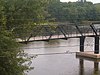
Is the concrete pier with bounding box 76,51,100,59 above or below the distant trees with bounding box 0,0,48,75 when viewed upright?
below

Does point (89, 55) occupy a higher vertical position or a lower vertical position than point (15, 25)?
lower

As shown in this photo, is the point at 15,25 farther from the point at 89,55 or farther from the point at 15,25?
the point at 89,55

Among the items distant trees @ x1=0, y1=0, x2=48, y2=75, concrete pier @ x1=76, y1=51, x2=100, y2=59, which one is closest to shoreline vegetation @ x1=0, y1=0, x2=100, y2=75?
distant trees @ x1=0, y1=0, x2=48, y2=75

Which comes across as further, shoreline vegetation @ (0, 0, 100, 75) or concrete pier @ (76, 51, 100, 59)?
concrete pier @ (76, 51, 100, 59)

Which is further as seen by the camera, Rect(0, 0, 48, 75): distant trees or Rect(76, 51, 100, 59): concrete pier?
Rect(76, 51, 100, 59): concrete pier

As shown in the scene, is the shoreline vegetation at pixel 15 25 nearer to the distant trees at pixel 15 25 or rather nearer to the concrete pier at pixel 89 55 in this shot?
the distant trees at pixel 15 25

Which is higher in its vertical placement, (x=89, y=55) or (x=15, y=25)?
(x=15, y=25)

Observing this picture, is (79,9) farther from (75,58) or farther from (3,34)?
(3,34)

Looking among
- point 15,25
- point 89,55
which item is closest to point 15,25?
point 15,25

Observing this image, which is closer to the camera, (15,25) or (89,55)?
(15,25)

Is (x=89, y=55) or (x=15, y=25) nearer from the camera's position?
(x=15, y=25)

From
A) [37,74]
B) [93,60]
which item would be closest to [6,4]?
[37,74]

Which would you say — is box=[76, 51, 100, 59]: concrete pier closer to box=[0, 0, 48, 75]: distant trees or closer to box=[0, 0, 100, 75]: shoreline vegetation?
box=[0, 0, 100, 75]: shoreline vegetation

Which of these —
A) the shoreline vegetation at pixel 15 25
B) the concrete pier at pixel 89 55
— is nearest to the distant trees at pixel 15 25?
the shoreline vegetation at pixel 15 25
